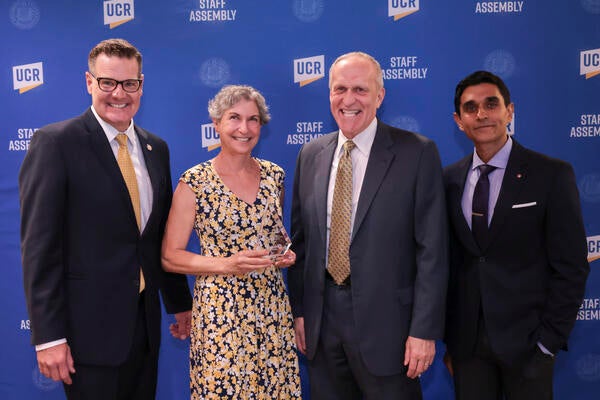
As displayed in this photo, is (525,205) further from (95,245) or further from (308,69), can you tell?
(95,245)

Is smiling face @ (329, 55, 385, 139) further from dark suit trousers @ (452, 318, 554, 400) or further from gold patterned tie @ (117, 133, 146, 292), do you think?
dark suit trousers @ (452, 318, 554, 400)

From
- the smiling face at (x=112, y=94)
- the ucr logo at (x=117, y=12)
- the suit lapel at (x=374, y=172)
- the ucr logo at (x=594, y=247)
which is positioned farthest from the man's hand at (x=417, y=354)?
the ucr logo at (x=117, y=12)

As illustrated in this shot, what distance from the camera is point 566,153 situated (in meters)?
3.49

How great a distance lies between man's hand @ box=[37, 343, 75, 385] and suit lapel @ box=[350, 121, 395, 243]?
4.34 ft

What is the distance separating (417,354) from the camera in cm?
227

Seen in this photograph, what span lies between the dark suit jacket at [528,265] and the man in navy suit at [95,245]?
1527 mm

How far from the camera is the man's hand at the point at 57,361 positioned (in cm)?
213

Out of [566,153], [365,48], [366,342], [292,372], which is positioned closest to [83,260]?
[292,372]

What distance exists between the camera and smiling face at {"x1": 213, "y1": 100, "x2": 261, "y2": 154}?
252 centimetres

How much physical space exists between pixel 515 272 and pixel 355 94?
113 centimetres

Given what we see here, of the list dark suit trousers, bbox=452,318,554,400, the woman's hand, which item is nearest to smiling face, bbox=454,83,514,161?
dark suit trousers, bbox=452,318,554,400

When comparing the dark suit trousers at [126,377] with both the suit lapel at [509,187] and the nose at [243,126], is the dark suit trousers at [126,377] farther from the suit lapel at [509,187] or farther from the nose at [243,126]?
the suit lapel at [509,187]

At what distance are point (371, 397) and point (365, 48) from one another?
222 cm

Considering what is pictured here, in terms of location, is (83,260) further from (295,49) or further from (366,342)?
(295,49)
